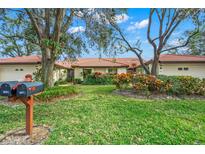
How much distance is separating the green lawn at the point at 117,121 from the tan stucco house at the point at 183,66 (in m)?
12.2

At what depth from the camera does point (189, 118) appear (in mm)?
6574

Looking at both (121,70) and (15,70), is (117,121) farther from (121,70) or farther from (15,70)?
(121,70)

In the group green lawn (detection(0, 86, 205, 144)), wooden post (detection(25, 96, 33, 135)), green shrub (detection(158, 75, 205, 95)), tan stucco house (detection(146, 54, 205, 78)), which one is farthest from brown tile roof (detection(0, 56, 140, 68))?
wooden post (detection(25, 96, 33, 135))

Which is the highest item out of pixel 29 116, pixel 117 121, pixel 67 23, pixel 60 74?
pixel 67 23

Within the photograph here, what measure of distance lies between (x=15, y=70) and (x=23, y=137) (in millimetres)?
17287

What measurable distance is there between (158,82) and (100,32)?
4.28 m

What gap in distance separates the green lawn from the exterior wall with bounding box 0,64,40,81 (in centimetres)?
1360

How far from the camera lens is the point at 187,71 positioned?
20.1 m

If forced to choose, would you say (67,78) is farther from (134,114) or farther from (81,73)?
Result: (134,114)

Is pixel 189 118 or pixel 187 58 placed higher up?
pixel 187 58

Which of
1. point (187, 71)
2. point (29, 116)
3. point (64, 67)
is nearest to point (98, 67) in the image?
point (64, 67)

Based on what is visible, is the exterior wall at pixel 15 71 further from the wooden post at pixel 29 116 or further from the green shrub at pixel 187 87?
the wooden post at pixel 29 116

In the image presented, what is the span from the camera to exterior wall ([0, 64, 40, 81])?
2103cm
